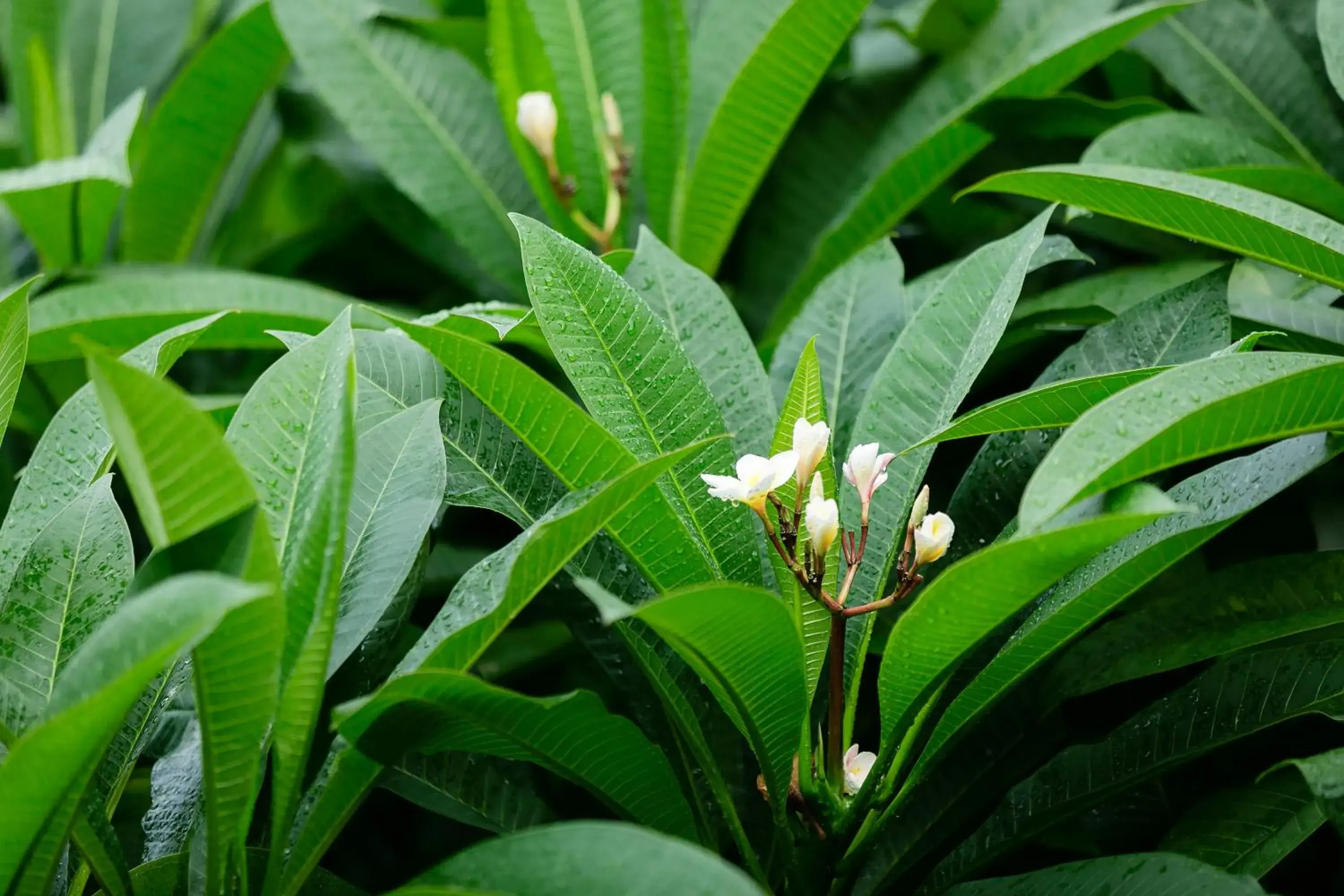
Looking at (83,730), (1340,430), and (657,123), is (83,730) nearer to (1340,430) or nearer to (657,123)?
(1340,430)

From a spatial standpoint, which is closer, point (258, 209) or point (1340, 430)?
point (1340, 430)

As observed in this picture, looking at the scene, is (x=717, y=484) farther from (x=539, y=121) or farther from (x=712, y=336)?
(x=539, y=121)

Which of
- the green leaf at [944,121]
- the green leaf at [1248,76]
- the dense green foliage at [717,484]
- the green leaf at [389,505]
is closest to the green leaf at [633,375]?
the dense green foliage at [717,484]

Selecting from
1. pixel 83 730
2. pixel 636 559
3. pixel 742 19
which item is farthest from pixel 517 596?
pixel 742 19

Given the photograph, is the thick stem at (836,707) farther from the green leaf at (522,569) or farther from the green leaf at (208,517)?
the green leaf at (208,517)

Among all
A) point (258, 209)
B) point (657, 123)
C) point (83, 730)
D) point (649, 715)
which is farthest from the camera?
point (258, 209)

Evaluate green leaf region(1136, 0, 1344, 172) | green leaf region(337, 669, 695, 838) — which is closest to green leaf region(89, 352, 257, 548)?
green leaf region(337, 669, 695, 838)

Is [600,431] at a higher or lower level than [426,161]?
lower
